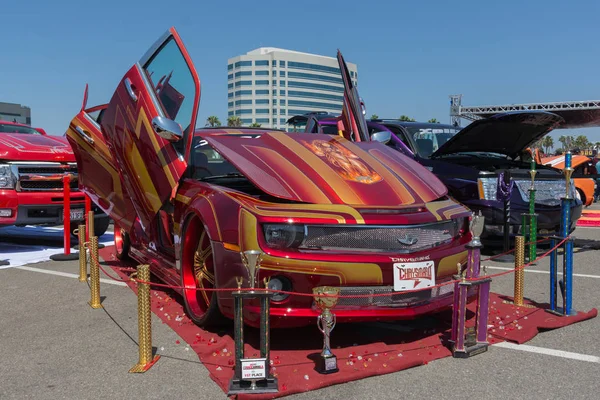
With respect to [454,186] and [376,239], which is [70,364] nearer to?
[376,239]

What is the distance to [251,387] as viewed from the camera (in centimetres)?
276

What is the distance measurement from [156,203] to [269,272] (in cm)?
162

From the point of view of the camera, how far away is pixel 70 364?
3.22 m

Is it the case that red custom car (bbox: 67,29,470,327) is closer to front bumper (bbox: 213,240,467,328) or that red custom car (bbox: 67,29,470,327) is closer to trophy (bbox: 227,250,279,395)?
front bumper (bbox: 213,240,467,328)

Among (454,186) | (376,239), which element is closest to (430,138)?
(454,186)

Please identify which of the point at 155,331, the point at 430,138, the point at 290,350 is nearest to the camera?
the point at 290,350

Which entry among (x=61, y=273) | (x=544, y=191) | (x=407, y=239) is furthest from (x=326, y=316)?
(x=544, y=191)

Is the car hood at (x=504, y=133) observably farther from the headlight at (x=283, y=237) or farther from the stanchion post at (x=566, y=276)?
the headlight at (x=283, y=237)

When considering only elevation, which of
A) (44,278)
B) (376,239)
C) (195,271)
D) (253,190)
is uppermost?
(253,190)

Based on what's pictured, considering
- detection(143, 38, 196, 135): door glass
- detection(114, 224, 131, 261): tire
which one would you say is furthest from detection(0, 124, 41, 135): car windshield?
detection(143, 38, 196, 135): door glass

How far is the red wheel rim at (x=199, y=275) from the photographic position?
3.74 meters

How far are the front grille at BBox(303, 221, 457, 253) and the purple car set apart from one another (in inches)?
126

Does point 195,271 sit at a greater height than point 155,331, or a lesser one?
greater

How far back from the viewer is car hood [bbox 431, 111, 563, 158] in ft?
21.4
